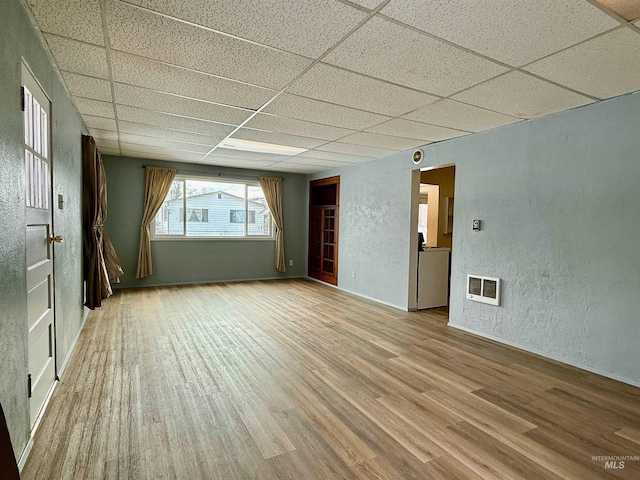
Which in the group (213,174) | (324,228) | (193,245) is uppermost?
(213,174)

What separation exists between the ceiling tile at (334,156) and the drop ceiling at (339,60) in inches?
57.9

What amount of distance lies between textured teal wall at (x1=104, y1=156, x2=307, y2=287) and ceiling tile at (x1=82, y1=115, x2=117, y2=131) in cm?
233

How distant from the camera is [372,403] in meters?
2.46

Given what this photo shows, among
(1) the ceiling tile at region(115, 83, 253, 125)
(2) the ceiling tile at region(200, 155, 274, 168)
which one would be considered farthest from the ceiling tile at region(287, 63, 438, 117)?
(2) the ceiling tile at region(200, 155, 274, 168)

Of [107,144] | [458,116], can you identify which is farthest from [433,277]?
[107,144]

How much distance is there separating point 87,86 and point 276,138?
2.14 m

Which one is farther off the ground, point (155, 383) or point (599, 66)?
point (599, 66)

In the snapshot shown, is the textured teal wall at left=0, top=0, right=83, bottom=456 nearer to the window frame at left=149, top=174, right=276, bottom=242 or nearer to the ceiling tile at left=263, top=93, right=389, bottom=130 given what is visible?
the ceiling tile at left=263, top=93, right=389, bottom=130

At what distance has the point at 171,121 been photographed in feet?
12.8

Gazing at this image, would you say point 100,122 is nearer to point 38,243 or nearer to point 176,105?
point 176,105

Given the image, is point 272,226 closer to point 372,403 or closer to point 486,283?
point 486,283

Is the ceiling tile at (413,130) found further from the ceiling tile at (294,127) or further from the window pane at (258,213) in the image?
the window pane at (258,213)

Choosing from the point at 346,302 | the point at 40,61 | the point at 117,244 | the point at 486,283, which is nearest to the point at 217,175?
the point at 117,244

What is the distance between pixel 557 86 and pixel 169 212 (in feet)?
21.2
